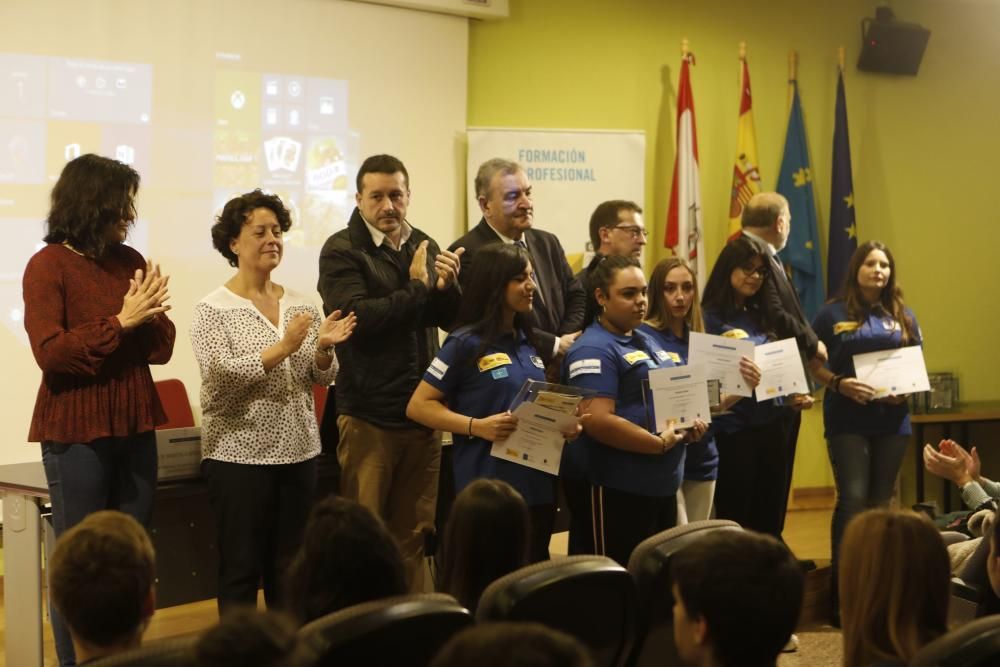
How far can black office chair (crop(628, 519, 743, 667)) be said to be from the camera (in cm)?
229

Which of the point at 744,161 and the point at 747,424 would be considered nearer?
the point at 747,424

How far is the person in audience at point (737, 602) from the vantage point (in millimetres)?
1715

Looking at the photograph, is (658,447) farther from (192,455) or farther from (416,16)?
(416,16)

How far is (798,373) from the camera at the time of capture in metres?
4.08

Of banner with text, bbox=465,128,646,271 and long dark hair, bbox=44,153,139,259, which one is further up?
banner with text, bbox=465,128,646,271

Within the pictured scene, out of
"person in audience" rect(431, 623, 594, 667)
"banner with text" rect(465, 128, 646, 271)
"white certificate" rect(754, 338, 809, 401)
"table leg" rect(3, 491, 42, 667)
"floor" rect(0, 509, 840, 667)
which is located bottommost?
"floor" rect(0, 509, 840, 667)

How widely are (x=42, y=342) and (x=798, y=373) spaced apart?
2623 millimetres

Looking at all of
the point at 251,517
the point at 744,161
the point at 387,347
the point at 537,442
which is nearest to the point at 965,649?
the point at 537,442

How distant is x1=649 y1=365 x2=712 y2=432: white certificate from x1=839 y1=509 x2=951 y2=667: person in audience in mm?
1454

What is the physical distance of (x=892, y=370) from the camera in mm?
4434

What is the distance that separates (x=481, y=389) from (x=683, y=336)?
37.3 inches

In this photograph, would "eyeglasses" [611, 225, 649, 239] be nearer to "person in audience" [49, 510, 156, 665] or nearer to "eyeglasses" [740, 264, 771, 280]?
"eyeglasses" [740, 264, 771, 280]

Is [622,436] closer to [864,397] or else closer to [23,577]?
[864,397]

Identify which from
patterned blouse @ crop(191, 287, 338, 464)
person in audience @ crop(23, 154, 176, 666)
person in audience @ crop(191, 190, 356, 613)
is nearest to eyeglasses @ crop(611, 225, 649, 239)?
person in audience @ crop(191, 190, 356, 613)
